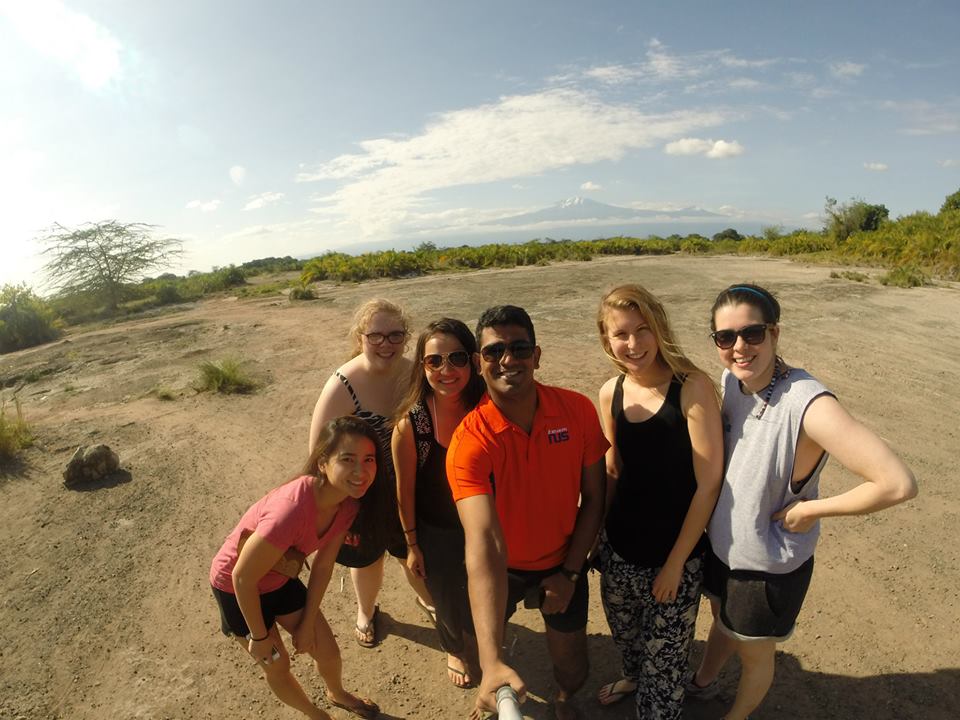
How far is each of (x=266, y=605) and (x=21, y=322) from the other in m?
15.9

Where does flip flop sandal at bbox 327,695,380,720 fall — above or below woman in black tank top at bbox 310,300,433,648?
below

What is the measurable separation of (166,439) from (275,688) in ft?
15.4

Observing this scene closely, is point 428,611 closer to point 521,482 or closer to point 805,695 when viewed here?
point 521,482

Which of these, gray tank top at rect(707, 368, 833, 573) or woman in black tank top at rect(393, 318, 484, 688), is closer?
gray tank top at rect(707, 368, 833, 573)

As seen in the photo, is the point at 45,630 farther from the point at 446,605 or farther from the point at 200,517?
the point at 446,605

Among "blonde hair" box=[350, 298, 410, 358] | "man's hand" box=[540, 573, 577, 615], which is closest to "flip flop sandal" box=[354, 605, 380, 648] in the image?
"man's hand" box=[540, 573, 577, 615]

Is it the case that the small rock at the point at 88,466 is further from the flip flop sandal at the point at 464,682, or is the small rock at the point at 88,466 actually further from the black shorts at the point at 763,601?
the black shorts at the point at 763,601

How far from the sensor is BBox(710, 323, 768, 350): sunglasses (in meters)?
1.79

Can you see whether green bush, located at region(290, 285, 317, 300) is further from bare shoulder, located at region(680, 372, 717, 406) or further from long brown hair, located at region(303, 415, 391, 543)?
bare shoulder, located at region(680, 372, 717, 406)

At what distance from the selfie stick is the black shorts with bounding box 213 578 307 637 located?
128cm

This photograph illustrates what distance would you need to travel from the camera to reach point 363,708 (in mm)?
2619

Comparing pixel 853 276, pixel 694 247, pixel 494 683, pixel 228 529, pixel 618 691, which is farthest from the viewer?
pixel 694 247

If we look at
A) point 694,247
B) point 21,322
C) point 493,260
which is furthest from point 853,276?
point 21,322

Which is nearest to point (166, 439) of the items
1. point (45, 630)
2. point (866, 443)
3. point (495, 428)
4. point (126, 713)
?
point (45, 630)
